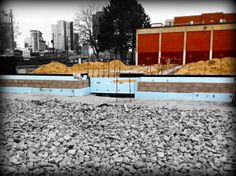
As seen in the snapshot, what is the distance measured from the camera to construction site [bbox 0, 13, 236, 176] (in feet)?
11.3

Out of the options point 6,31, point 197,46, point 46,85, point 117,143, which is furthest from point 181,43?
point 6,31

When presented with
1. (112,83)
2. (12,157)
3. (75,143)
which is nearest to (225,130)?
(75,143)

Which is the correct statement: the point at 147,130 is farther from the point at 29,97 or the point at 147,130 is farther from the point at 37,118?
the point at 29,97

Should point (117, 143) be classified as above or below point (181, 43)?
below

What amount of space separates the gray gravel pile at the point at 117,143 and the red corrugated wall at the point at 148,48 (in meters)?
18.1

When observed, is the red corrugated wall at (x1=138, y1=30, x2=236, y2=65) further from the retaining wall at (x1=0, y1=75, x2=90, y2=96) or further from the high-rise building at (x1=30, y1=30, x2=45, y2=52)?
the high-rise building at (x1=30, y1=30, x2=45, y2=52)

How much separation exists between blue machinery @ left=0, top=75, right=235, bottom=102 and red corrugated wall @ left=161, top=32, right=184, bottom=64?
48.8 feet

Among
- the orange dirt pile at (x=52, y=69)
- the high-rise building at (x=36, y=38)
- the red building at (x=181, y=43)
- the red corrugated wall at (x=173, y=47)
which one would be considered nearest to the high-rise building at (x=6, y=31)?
the high-rise building at (x=36, y=38)

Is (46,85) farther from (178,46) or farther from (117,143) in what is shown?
(178,46)

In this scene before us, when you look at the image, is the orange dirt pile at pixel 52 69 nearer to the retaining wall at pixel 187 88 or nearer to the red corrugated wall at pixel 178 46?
the retaining wall at pixel 187 88

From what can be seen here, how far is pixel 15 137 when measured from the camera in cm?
430

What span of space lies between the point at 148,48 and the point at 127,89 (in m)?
15.9

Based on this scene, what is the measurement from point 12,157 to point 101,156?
149 centimetres

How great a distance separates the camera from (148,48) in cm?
2391
